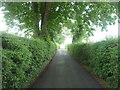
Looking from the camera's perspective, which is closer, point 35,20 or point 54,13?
point 35,20

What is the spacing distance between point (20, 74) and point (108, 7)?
9597 millimetres

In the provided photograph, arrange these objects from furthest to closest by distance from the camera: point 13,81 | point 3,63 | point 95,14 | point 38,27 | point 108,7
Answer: point 38,27 → point 95,14 → point 108,7 → point 13,81 → point 3,63

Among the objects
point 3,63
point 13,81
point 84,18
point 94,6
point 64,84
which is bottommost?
point 64,84

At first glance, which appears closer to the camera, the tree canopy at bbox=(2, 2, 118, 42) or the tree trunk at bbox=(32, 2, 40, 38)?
the tree canopy at bbox=(2, 2, 118, 42)

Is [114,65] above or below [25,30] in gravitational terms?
below

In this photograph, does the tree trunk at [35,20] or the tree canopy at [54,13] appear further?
the tree trunk at [35,20]

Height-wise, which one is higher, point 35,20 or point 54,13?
point 54,13

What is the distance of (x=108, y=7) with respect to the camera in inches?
382

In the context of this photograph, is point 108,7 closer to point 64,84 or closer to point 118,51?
point 118,51

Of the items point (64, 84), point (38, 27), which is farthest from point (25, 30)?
point (64, 84)

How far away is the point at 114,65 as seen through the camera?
13.3 feet

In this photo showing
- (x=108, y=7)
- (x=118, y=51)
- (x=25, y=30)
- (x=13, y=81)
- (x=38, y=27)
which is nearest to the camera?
(x=13, y=81)

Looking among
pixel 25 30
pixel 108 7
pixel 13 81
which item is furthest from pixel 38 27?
pixel 13 81

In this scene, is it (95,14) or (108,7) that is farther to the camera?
(95,14)
